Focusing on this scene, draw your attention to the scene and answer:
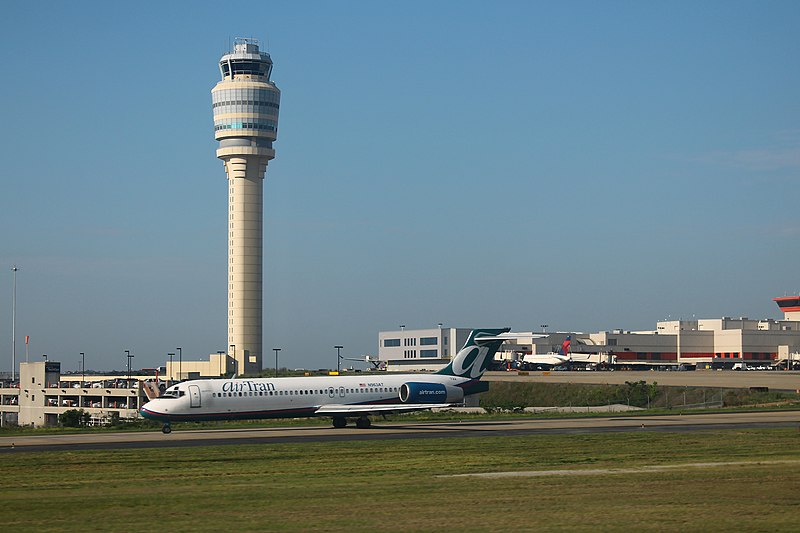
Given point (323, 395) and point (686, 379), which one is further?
point (686, 379)

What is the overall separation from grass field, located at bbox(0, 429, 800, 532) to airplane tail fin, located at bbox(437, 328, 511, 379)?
19.6m

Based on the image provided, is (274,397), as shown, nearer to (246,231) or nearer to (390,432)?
(390,432)

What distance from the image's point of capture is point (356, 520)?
2177 centimetres

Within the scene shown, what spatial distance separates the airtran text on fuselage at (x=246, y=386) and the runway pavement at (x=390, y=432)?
2.19 meters

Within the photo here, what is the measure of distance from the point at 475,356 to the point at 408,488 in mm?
35242

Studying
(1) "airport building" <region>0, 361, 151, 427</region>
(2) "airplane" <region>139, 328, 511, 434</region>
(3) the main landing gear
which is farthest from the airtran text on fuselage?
(1) "airport building" <region>0, 361, 151, 427</region>

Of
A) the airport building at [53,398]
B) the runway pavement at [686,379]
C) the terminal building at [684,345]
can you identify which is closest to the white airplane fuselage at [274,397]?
the runway pavement at [686,379]

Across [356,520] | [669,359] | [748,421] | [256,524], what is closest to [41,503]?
[256,524]

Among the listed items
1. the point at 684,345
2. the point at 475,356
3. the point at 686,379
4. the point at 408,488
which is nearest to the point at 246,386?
the point at 475,356

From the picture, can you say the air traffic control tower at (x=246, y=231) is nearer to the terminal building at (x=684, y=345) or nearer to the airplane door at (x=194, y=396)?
the terminal building at (x=684, y=345)

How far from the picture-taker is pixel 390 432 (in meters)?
53.2

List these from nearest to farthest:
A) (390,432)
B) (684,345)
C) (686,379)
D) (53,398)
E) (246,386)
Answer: (390,432), (246,386), (686,379), (53,398), (684,345)

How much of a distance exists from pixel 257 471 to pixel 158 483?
3944 millimetres

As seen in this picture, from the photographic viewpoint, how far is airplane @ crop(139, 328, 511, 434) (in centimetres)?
5503
